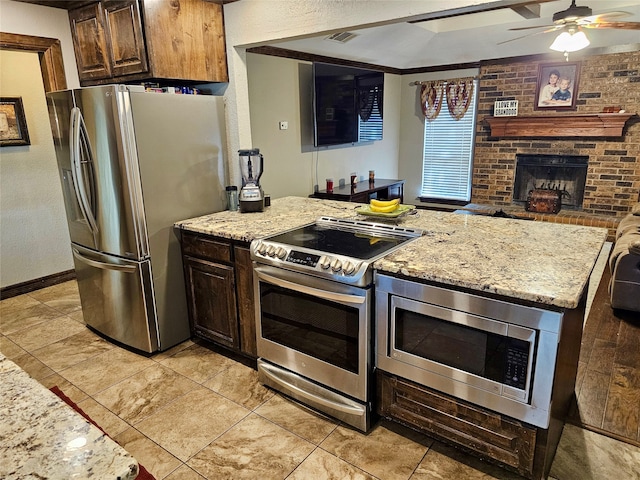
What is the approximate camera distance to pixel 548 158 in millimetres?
5910

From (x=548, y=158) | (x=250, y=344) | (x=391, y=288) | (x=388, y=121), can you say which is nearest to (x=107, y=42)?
(x=250, y=344)

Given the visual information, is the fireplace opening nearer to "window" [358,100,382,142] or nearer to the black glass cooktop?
"window" [358,100,382,142]

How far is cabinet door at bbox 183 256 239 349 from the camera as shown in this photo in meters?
2.63

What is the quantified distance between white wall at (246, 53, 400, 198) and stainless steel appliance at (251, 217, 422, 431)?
7.43ft

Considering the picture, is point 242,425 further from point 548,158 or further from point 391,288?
point 548,158

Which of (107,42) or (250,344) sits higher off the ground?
(107,42)

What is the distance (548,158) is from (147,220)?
544 centimetres

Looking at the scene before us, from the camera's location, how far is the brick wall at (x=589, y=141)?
17.3ft

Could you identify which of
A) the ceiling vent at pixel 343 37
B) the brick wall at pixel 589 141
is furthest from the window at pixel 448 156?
the ceiling vent at pixel 343 37

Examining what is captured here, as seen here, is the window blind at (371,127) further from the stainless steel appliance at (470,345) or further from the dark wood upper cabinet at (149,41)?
the stainless steel appliance at (470,345)

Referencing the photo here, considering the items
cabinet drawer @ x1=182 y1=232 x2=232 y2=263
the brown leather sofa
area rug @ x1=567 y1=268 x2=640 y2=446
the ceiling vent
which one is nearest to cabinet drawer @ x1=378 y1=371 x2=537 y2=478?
area rug @ x1=567 y1=268 x2=640 y2=446

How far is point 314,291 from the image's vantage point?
206cm

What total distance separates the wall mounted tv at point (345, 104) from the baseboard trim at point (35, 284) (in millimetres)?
2982

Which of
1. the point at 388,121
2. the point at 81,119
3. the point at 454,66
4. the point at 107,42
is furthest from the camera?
the point at 388,121
